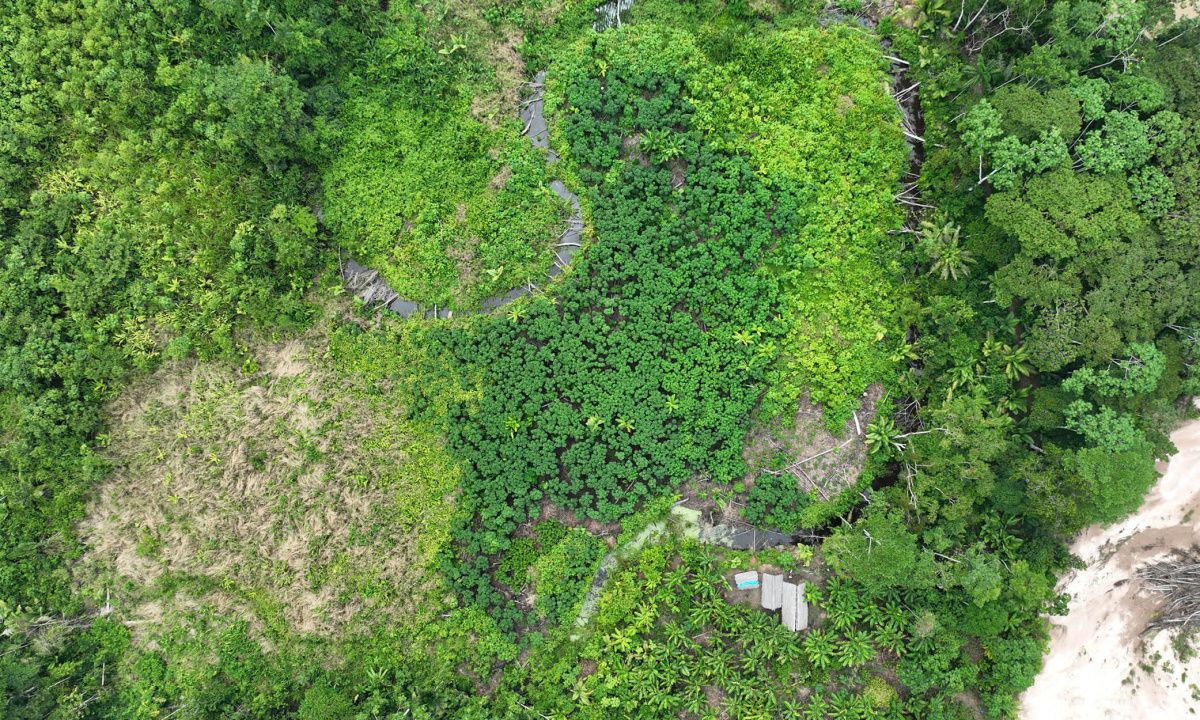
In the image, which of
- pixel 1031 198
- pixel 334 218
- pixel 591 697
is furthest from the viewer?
pixel 334 218

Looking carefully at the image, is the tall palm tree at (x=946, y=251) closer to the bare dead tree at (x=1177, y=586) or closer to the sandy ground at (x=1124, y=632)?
the sandy ground at (x=1124, y=632)

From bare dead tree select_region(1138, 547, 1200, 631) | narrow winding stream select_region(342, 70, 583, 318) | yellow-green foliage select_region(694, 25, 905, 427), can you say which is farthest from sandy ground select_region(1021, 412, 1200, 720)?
narrow winding stream select_region(342, 70, 583, 318)

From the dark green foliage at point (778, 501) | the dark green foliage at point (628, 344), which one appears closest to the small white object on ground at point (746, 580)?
the dark green foliage at point (778, 501)

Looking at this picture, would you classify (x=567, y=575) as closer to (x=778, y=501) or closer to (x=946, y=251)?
(x=778, y=501)

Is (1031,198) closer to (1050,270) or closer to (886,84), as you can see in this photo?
(1050,270)

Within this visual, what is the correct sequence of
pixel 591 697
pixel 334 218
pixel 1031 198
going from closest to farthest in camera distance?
1. pixel 1031 198
2. pixel 591 697
3. pixel 334 218

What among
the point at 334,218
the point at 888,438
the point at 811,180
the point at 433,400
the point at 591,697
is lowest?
the point at 591,697

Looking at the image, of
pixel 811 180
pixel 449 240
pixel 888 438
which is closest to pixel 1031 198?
pixel 811 180

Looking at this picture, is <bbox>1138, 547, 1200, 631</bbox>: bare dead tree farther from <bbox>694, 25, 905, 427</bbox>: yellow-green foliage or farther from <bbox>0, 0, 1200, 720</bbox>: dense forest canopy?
<bbox>694, 25, 905, 427</bbox>: yellow-green foliage
